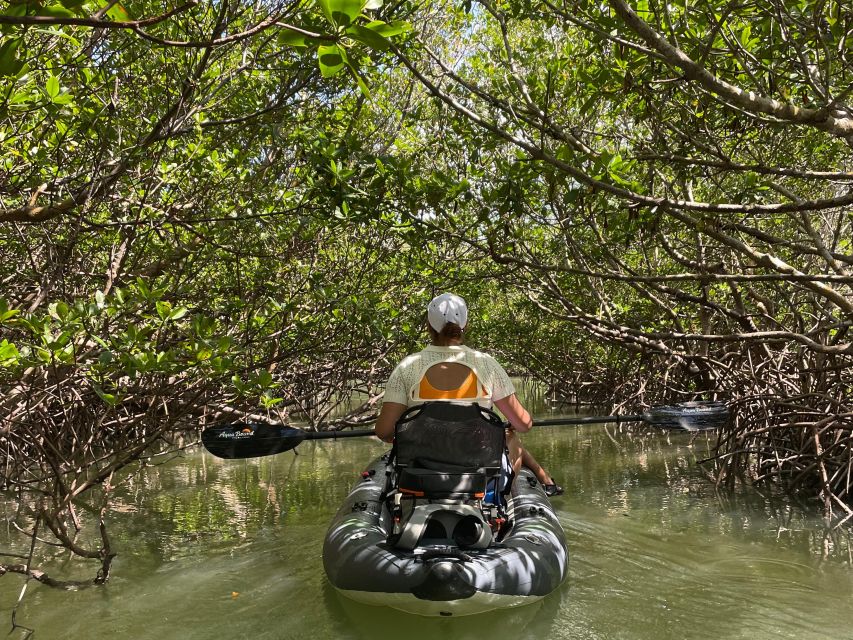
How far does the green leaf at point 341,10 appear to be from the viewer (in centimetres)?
131

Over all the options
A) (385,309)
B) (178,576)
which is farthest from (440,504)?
(385,309)

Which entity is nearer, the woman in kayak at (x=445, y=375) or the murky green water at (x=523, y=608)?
the murky green water at (x=523, y=608)

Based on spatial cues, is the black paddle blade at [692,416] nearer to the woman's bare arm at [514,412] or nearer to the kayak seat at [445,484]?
the woman's bare arm at [514,412]

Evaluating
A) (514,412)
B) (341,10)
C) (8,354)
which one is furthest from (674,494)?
(341,10)

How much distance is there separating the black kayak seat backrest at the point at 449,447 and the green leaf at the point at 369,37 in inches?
91.3

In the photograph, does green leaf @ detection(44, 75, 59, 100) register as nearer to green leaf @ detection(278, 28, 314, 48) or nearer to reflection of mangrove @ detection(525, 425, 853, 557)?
green leaf @ detection(278, 28, 314, 48)

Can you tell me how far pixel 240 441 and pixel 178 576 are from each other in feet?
4.16

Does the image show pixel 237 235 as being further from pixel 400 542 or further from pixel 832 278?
pixel 832 278

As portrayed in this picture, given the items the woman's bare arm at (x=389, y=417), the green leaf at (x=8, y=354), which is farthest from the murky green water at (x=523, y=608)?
the green leaf at (x=8, y=354)

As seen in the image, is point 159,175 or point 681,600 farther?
point 159,175

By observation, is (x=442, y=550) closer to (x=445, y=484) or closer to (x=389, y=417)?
(x=445, y=484)

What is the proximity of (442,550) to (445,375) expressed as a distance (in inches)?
37.1

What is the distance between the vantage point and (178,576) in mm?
4117

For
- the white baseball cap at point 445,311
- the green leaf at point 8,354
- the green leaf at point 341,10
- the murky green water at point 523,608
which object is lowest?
the murky green water at point 523,608
